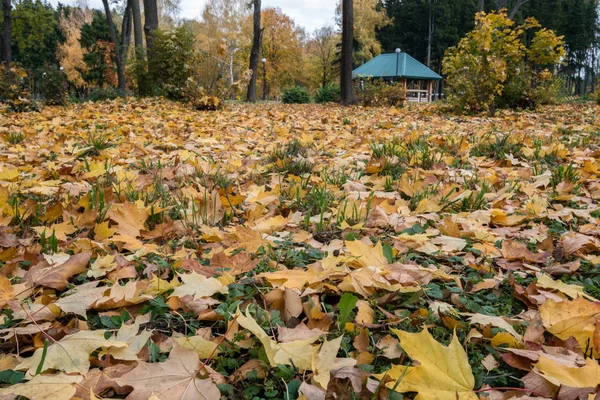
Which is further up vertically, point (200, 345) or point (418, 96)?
point (418, 96)

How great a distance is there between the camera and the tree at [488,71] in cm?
887

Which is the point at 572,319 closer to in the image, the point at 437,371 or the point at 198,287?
the point at 437,371

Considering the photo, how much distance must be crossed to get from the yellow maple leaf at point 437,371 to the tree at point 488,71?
8.72 meters

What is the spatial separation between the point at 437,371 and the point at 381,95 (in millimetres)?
11926

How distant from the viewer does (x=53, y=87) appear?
9.05 meters

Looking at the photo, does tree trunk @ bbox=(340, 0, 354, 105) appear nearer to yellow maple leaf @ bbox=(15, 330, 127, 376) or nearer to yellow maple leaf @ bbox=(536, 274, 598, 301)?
yellow maple leaf @ bbox=(536, 274, 598, 301)

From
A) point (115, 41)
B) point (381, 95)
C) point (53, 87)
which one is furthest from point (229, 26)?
point (53, 87)

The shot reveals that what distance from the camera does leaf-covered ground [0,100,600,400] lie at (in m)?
0.91

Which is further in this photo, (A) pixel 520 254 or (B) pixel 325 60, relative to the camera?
(B) pixel 325 60

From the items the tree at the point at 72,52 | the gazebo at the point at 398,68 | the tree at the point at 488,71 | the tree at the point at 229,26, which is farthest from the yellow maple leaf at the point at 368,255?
the tree at the point at 72,52

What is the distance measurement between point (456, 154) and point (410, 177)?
3.79 feet

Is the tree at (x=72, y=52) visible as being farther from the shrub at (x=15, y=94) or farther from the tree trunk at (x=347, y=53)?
the shrub at (x=15, y=94)

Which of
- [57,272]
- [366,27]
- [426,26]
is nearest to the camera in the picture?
[57,272]

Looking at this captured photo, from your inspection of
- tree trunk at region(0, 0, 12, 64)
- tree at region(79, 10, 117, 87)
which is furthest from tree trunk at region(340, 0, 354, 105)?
tree at region(79, 10, 117, 87)
